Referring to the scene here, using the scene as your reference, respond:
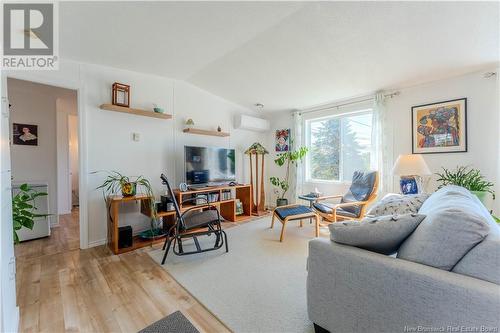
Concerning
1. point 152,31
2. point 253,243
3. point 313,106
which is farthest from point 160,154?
point 313,106

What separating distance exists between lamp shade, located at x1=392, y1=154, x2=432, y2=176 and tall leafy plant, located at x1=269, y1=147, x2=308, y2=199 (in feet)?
5.86

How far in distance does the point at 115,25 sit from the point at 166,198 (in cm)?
208

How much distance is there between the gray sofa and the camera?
2.71 ft

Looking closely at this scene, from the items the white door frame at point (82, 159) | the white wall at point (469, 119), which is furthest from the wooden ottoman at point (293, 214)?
the white door frame at point (82, 159)

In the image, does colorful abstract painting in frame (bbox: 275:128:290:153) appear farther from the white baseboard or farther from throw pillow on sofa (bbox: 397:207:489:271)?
throw pillow on sofa (bbox: 397:207:489:271)

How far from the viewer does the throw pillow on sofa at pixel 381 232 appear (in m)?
1.16

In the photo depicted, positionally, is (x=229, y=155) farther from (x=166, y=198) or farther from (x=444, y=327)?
(x=444, y=327)

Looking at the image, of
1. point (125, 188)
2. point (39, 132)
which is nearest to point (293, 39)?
point (125, 188)

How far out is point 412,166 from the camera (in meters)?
2.73

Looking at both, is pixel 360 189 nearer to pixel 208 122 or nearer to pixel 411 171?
pixel 411 171

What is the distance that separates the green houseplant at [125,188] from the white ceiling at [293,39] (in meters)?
1.54

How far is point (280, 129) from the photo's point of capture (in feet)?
16.3

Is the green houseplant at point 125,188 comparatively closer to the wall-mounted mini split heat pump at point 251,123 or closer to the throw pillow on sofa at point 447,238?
the wall-mounted mini split heat pump at point 251,123

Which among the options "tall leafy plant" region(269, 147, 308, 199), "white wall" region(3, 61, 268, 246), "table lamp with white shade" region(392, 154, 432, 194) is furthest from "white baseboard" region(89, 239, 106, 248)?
"table lamp with white shade" region(392, 154, 432, 194)
